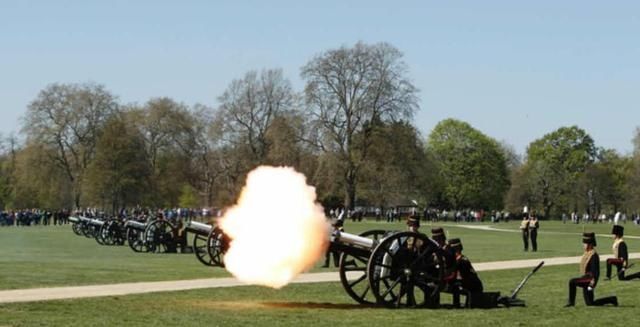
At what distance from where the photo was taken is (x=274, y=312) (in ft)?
58.6

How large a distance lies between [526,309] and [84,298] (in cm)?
830

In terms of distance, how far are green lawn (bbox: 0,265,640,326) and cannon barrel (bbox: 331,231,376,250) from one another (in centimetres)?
113

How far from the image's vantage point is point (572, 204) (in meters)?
138

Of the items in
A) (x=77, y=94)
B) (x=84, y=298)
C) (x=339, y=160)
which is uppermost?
(x=77, y=94)

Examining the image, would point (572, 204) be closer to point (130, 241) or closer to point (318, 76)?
point (318, 76)

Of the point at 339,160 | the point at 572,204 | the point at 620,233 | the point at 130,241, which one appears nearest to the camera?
the point at 620,233

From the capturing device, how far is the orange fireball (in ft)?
63.9

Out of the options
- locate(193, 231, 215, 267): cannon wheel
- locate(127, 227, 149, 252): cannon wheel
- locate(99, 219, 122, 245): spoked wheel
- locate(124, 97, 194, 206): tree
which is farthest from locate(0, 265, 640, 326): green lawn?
locate(124, 97, 194, 206): tree

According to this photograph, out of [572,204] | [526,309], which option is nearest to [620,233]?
[526,309]

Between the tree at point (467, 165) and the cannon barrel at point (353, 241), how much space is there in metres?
113

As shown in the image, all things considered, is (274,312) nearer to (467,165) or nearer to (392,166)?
(392,166)

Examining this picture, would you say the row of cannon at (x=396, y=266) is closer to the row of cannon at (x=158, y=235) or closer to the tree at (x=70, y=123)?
the row of cannon at (x=158, y=235)

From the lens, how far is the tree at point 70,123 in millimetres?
Result: 98750

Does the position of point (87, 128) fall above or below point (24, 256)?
above
